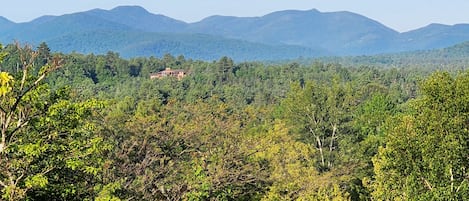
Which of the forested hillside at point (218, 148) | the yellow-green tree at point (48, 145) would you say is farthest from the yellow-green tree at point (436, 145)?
the yellow-green tree at point (48, 145)

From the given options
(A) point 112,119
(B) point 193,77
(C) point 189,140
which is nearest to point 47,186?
(C) point 189,140

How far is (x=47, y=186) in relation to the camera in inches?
335

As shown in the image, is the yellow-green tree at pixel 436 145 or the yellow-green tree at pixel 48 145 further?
the yellow-green tree at pixel 436 145

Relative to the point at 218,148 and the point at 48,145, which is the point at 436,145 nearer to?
the point at 218,148

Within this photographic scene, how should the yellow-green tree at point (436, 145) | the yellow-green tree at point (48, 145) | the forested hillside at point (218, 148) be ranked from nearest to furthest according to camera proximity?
the yellow-green tree at point (48, 145) → the forested hillside at point (218, 148) → the yellow-green tree at point (436, 145)

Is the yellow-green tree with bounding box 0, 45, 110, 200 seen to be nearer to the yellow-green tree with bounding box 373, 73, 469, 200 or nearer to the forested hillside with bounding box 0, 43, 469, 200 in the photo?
the forested hillside with bounding box 0, 43, 469, 200

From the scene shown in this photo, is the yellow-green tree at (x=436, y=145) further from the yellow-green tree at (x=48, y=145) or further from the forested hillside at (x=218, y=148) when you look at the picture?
the yellow-green tree at (x=48, y=145)

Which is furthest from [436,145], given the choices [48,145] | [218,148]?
[48,145]

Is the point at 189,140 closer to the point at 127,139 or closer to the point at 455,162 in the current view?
the point at 127,139

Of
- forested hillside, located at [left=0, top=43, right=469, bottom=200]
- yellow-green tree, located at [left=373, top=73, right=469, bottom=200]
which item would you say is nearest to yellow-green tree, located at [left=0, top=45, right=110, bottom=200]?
forested hillside, located at [left=0, top=43, right=469, bottom=200]

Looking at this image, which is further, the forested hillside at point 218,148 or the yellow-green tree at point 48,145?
the forested hillside at point 218,148

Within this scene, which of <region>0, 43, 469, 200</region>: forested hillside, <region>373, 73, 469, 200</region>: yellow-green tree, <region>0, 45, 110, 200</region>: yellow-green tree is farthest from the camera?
<region>373, 73, 469, 200</region>: yellow-green tree

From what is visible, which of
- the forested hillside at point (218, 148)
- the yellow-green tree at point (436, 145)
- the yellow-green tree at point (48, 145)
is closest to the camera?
the yellow-green tree at point (48, 145)

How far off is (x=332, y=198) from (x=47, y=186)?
9.06 m
